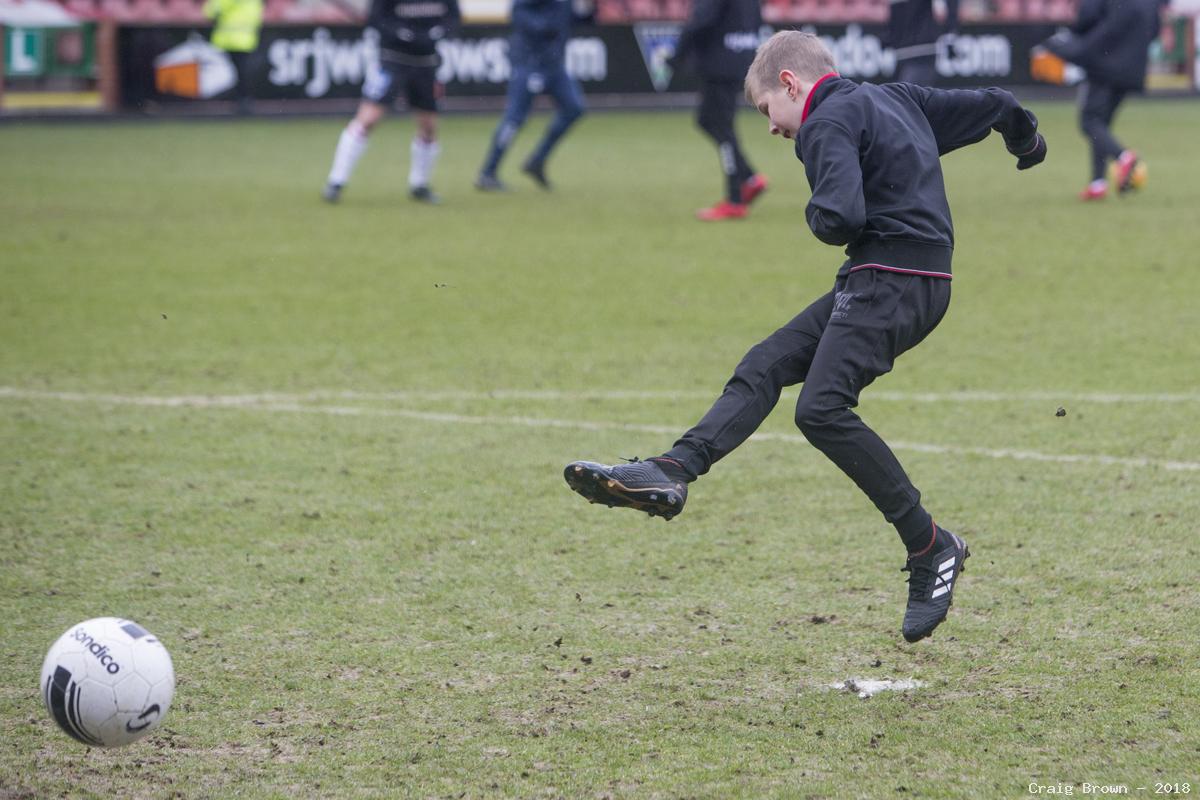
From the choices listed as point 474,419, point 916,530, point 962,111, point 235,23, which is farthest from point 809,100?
point 235,23

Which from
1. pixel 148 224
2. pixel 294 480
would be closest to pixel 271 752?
pixel 294 480

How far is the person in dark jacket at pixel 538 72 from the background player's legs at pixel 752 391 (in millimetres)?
10598

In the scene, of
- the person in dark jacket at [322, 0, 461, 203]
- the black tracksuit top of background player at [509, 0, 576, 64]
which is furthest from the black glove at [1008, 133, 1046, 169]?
the black tracksuit top of background player at [509, 0, 576, 64]

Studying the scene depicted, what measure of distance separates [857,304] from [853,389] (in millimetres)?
234

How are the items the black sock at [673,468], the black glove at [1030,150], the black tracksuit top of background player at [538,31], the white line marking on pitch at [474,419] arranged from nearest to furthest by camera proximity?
the black sock at [673,468]
the black glove at [1030,150]
the white line marking on pitch at [474,419]
the black tracksuit top of background player at [538,31]

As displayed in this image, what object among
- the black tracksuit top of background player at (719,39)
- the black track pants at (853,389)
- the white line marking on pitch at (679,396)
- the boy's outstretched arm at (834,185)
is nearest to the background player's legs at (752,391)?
the black track pants at (853,389)

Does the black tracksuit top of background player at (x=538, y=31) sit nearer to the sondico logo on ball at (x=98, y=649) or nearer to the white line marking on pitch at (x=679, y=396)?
Result: the white line marking on pitch at (x=679, y=396)

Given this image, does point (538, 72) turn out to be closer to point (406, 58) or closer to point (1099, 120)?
point (406, 58)

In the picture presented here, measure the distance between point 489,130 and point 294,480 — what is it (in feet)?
53.2

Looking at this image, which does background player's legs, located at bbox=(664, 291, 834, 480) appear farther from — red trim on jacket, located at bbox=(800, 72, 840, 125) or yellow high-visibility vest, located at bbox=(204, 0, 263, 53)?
yellow high-visibility vest, located at bbox=(204, 0, 263, 53)

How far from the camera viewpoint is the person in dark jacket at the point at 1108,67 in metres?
13.7

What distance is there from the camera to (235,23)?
904 inches

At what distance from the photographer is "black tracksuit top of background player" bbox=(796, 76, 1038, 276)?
4.05 m

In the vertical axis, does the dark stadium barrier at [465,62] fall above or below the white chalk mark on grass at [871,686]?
below
